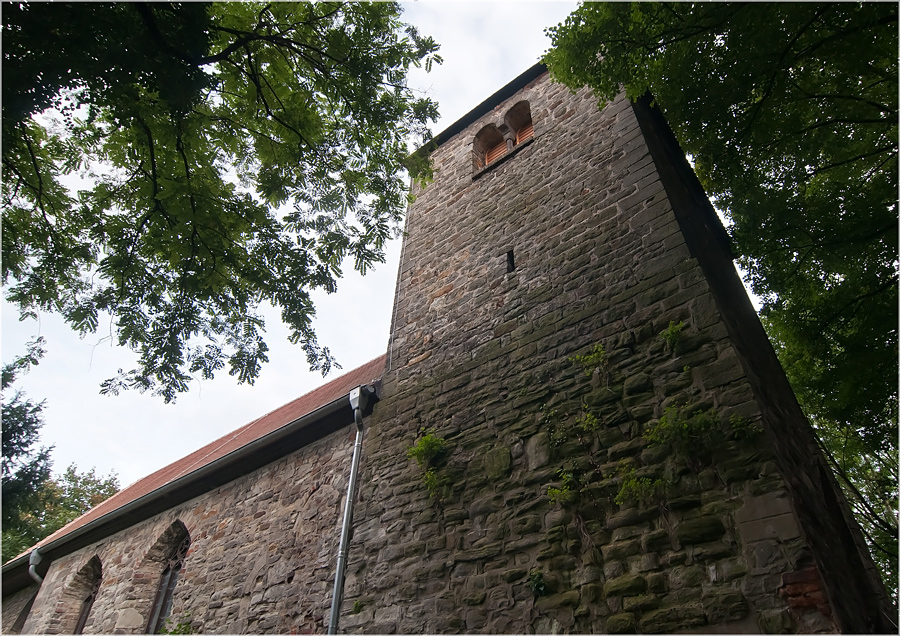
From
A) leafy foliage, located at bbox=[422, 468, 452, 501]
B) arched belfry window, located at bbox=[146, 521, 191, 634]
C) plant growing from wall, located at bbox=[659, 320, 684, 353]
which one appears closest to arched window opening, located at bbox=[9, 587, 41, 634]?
arched belfry window, located at bbox=[146, 521, 191, 634]

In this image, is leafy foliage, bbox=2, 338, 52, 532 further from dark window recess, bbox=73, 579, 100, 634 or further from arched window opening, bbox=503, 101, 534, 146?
arched window opening, bbox=503, 101, 534, 146

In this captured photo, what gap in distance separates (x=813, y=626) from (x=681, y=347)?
6.66 ft

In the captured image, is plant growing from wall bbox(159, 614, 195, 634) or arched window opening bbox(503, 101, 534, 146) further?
arched window opening bbox(503, 101, 534, 146)

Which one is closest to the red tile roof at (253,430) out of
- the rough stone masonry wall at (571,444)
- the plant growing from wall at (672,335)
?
the rough stone masonry wall at (571,444)

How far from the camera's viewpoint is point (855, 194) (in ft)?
20.3

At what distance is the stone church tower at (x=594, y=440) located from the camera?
3.54 metres

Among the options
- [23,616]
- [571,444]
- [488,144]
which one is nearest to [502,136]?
[488,144]

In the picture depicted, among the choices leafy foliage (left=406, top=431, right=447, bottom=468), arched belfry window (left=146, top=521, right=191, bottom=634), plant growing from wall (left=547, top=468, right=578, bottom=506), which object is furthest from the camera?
arched belfry window (left=146, top=521, right=191, bottom=634)

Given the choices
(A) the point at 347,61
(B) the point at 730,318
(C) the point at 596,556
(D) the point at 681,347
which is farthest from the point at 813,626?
(A) the point at 347,61

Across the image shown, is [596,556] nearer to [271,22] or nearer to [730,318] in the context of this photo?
[730,318]

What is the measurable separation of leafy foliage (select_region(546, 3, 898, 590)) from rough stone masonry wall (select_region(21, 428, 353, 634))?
5199 mm

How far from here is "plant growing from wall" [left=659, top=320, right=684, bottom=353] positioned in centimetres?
445

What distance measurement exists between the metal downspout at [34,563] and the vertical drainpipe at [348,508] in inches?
294

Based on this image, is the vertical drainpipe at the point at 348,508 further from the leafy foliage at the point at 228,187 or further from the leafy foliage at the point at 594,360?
the leafy foliage at the point at 594,360
